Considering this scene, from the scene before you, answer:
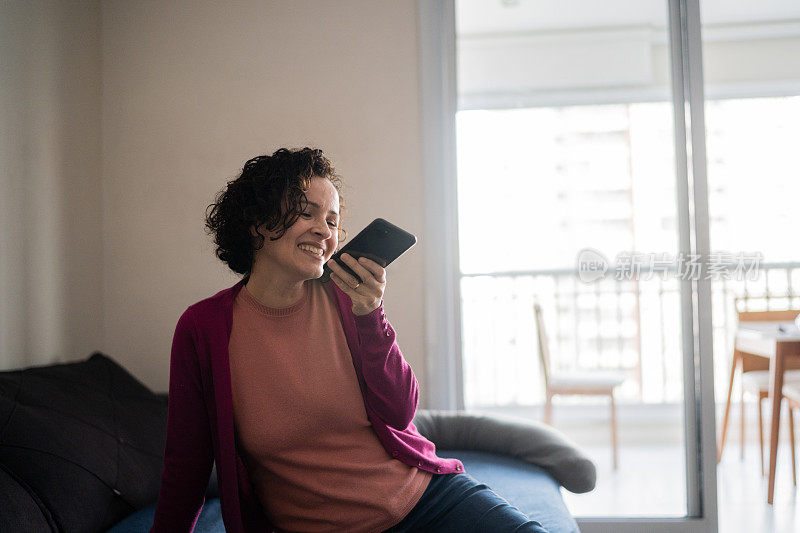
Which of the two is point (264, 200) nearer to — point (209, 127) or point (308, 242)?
point (308, 242)

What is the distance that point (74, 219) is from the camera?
87.5 inches

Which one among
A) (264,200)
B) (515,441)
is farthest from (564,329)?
(264,200)

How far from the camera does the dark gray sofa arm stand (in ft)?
6.04

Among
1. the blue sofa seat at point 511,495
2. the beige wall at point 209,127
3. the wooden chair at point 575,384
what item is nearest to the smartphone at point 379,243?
the blue sofa seat at point 511,495

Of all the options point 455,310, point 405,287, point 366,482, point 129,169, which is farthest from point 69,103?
point 366,482

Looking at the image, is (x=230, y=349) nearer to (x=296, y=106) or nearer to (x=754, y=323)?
(x=296, y=106)

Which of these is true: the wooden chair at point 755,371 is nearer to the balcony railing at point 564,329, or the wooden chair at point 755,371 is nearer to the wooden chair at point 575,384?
the wooden chair at point 575,384

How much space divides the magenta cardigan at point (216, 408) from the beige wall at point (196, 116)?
1.19 m

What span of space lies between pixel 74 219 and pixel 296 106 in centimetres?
94

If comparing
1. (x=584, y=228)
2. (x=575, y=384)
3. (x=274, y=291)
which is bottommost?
(x=575, y=384)

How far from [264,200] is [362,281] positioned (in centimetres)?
25

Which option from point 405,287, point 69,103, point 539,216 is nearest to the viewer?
point 69,103

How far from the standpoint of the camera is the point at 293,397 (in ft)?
3.80

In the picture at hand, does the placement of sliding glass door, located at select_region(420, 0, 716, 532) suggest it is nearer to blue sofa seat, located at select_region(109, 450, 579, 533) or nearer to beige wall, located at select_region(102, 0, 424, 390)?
beige wall, located at select_region(102, 0, 424, 390)
